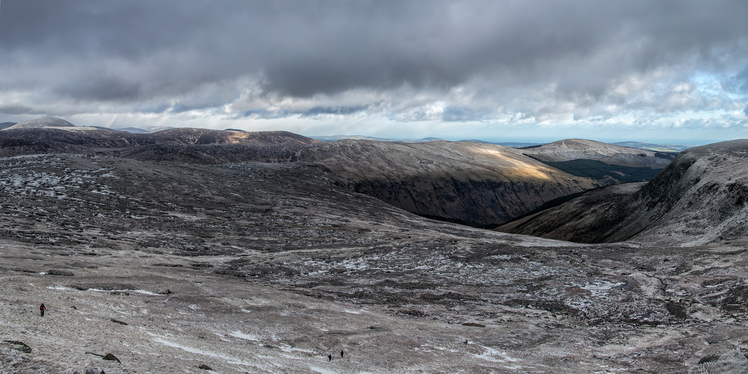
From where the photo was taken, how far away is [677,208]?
60.3 m

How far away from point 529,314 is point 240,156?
158081 mm

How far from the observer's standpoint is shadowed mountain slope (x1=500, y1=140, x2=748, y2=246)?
48188 millimetres

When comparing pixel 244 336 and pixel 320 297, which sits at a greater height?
pixel 244 336

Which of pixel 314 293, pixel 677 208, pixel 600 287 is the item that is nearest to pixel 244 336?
pixel 314 293

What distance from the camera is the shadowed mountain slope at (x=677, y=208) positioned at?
4819 centimetres

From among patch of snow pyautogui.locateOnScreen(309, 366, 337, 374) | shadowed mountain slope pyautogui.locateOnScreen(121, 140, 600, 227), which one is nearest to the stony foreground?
patch of snow pyautogui.locateOnScreen(309, 366, 337, 374)

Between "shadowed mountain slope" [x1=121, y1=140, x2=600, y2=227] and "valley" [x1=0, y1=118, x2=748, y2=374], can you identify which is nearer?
"valley" [x1=0, y1=118, x2=748, y2=374]

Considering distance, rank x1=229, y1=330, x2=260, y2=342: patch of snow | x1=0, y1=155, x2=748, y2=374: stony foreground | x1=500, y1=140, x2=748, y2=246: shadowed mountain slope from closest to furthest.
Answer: x1=0, y1=155, x2=748, y2=374: stony foreground
x1=229, y1=330, x2=260, y2=342: patch of snow
x1=500, y1=140, x2=748, y2=246: shadowed mountain slope

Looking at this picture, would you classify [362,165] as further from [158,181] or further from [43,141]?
[43,141]

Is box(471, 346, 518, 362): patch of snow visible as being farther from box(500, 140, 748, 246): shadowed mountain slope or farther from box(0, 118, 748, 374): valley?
box(500, 140, 748, 246): shadowed mountain slope

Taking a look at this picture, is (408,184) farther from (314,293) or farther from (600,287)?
(314,293)

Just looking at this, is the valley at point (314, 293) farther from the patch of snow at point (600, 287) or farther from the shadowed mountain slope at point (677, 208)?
the shadowed mountain slope at point (677, 208)

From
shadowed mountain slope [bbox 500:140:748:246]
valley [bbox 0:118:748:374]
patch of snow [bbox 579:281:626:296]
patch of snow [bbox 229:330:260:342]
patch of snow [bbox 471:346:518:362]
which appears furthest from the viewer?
shadowed mountain slope [bbox 500:140:748:246]

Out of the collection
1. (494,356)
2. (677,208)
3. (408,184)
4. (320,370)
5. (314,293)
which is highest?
(320,370)
